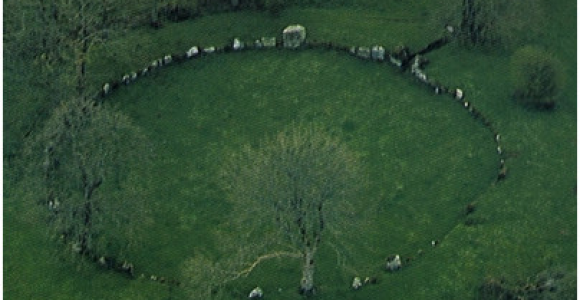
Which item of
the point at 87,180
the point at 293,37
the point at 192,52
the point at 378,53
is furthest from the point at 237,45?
the point at 87,180

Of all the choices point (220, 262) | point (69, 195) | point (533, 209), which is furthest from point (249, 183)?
point (533, 209)

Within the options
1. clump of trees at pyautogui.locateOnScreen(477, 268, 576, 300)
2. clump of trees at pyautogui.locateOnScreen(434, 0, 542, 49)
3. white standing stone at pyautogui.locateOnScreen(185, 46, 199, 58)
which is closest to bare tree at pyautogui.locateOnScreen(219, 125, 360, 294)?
clump of trees at pyautogui.locateOnScreen(477, 268, 576, 300)

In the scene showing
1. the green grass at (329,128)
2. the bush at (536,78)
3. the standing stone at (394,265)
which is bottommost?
the standing stone at (394,265)

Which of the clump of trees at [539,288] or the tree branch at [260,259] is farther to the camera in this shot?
the tree branch at [260,259]

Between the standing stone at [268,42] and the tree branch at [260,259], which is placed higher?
the standing stone at [268,42]

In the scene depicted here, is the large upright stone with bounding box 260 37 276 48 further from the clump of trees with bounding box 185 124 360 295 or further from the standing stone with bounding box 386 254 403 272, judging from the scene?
the standing stone with bounding box 386 254 403 272

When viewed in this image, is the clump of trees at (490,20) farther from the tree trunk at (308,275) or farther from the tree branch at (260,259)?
the tree trunk at (308,275)

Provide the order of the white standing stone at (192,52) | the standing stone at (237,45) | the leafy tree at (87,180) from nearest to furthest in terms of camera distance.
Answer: the leafy tree at (87,180) < the white standing stone at (192,52) < the standing stone at (237,45)

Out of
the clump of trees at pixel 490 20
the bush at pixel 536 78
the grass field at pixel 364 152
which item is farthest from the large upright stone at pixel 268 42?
the bush at pixel 536 78

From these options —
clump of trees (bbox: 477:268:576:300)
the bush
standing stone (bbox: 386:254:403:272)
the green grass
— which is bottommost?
standing stone (bbox: 386:254:403:272)
